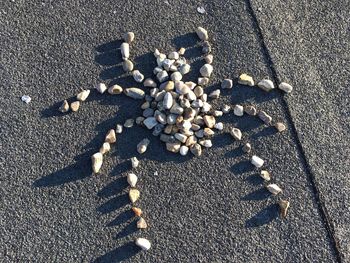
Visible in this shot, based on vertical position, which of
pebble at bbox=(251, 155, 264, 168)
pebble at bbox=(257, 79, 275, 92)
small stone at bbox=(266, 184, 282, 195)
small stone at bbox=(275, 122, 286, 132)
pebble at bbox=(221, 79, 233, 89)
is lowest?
small stone at bbox=(266, 184, 282, 195)

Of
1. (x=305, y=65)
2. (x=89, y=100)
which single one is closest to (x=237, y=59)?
(x=305, y=65)

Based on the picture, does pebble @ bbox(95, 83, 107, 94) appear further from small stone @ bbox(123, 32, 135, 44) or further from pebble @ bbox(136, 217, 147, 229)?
pebble @ bbox(136, 217, 147, 229)

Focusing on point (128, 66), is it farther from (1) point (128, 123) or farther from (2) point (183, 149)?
(2) point (183, 149)

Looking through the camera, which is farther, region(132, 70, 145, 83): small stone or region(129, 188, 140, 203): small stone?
region(132, 70, 145, 83): small stone

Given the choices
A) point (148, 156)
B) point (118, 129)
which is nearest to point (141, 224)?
point (148, 156)

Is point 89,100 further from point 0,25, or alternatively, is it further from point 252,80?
point 252,80

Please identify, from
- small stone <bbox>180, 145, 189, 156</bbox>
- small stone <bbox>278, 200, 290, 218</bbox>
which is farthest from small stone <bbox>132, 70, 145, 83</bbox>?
small stone <bbox>278, 200, 290, 218</bbox>

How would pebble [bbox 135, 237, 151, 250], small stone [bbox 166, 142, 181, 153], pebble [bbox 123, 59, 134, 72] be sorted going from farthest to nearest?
pebble [bbox 123, 59, 134, 72] < small stone [bbox 166, 142, 181, 153] < pebble [bbox 135, 237, 151, 250]
